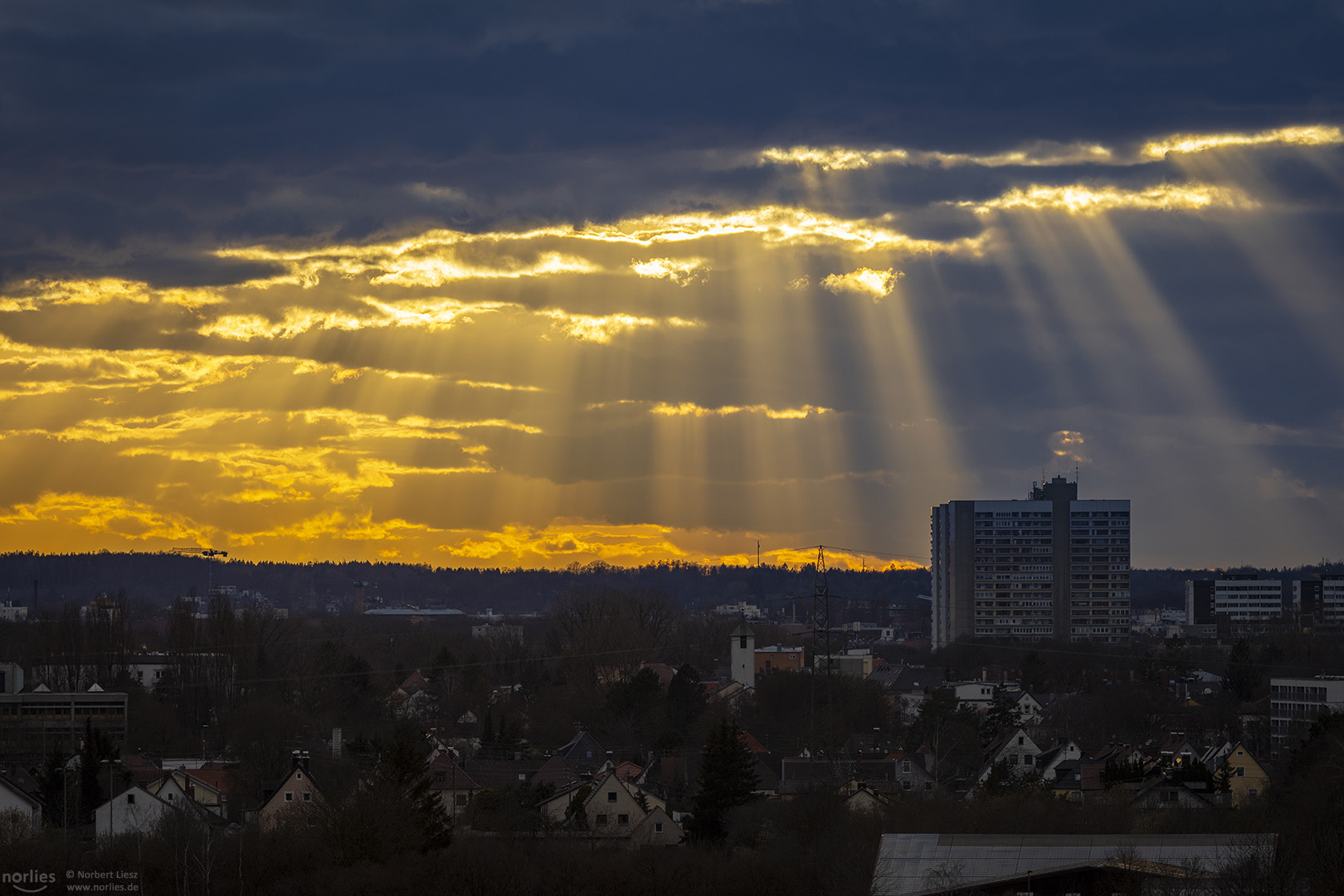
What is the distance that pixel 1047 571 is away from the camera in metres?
197

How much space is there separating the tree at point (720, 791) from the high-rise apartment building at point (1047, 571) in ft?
473

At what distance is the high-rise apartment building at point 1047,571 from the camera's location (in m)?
196

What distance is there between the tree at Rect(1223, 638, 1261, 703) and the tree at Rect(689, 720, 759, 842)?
57798 millimetres

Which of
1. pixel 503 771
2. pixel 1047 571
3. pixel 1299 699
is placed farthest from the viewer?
pixel 1047 571

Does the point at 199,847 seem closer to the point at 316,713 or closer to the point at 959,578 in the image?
the point at 316,713

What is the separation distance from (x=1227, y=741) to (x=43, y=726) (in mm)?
66497

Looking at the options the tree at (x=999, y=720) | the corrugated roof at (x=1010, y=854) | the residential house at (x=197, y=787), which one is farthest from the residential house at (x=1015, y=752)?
the residential house at (x=197, y=787)

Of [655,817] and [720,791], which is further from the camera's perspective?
[655,817]

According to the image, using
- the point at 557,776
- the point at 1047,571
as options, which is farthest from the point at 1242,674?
the point at 1047,571

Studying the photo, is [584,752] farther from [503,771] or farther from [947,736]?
[947,736]

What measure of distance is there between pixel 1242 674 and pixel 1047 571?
9145 centimetres

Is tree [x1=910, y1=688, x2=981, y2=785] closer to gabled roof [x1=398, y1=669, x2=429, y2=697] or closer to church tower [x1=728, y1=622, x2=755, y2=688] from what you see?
church tower [x1=728, y1=622, x2=755, y2=688]

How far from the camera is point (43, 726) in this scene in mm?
87625

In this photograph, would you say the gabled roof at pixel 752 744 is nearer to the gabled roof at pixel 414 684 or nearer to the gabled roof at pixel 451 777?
the gabled roof at pixel 451 777
